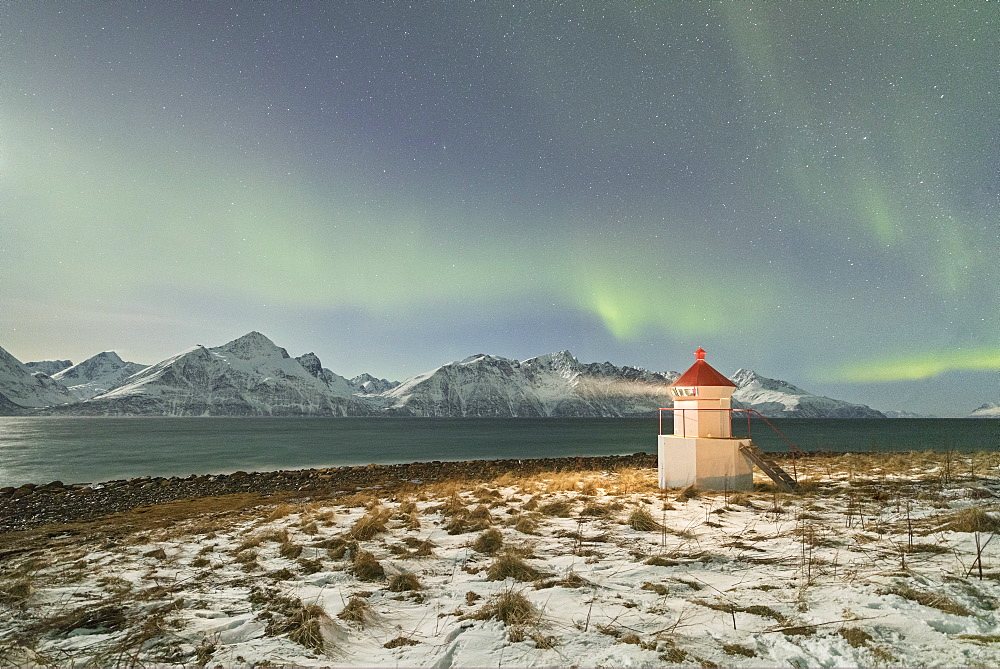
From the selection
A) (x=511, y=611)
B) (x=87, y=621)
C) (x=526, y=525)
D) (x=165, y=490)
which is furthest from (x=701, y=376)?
(x=165, y=490)

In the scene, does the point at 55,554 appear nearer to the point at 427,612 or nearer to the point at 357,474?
the point at 427,612

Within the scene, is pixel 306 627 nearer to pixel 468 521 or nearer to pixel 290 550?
pixel 290 550

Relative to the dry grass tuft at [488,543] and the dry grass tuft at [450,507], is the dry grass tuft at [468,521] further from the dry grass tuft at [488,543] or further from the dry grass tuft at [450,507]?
the dry grass tuft at [488,543]

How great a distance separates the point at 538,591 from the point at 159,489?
31481mm

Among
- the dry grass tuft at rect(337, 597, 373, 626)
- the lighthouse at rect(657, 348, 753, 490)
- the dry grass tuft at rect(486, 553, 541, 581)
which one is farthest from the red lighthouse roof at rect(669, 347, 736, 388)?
the dry grass tuft at rect(337, 597, 373, 626)

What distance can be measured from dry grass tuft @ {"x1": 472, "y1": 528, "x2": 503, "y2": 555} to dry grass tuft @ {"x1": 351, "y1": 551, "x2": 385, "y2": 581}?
1862 mm

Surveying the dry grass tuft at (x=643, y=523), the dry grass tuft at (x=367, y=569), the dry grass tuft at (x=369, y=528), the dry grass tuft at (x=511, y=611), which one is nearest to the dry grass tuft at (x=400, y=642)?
the dry grass tuft at (x=511, y=611)

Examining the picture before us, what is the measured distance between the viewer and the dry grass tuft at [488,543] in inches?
329

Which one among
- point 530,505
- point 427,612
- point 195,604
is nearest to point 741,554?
point 427,612

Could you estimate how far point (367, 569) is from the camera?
712 centimetres

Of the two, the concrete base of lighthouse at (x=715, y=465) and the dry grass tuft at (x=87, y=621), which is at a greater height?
the concrete base of lighthouse at (x=715, y=465)

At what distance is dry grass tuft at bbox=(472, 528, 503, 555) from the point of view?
8367 millimetres

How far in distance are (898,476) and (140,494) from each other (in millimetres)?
35479

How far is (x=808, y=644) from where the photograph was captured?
4195 millimetres
